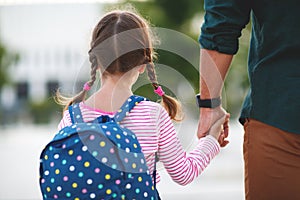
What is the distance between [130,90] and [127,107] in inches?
3.6

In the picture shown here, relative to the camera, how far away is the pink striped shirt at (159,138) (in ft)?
9.05

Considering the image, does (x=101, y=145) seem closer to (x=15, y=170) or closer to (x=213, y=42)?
(x=213, y=42)

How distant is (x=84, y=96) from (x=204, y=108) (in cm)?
47

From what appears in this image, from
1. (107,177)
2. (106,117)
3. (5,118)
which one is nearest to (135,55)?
(106,117)

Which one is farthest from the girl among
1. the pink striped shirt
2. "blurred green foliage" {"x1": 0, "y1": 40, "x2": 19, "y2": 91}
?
"blurred green foliage" {"x1": 0, "y1": 40, "x2": 19, "y2": 91}

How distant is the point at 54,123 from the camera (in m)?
41.2

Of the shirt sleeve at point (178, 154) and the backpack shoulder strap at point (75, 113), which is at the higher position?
the backpack shoulder strap at point (75, 113)

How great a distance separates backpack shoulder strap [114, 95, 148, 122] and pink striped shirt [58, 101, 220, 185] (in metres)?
0.01

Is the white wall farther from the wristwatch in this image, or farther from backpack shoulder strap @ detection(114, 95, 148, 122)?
backpack shoulder strap @ detection(114, 95, 148, 122)

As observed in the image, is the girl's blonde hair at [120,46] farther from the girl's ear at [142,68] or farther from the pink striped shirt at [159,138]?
the pink striped shirt at [159,138]

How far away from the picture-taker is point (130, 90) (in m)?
2.83

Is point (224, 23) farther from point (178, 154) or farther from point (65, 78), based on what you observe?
point (65, 78)

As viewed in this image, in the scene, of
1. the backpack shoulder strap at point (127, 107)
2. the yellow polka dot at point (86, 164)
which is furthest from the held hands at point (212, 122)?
the yellow polka dot at point (86, 164)

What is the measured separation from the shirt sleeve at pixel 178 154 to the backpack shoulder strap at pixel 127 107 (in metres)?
0.10
